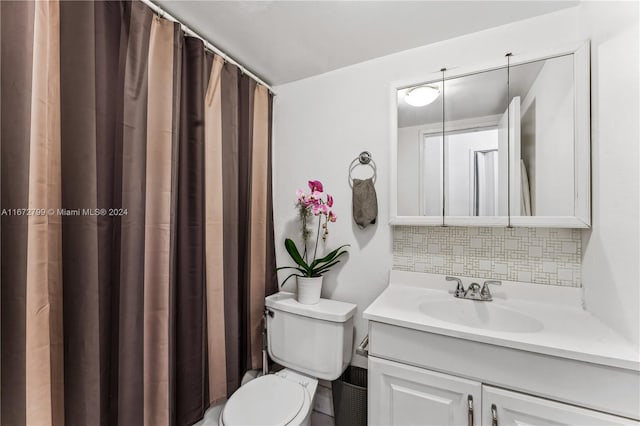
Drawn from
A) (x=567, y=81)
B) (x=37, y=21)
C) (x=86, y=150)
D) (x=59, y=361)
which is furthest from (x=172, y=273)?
(x=567, y=81)

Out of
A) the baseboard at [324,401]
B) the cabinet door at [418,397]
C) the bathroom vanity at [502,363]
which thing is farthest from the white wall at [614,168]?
the baseboard at [324,401]

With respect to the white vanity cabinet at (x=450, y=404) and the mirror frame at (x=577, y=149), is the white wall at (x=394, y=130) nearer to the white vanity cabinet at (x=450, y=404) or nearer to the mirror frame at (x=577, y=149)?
the mirror frame at (x=577, y=149)

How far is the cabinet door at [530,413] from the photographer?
2.60 ft

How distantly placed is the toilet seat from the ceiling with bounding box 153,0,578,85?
1.73 meters

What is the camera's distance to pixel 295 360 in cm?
145

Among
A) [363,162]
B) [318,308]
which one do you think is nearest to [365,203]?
[363,162]

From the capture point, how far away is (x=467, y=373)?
95 cm

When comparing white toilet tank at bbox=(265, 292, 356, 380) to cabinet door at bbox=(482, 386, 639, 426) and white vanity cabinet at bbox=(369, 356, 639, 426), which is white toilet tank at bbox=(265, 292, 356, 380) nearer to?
white vanity cabinet at bbox=(369, 356, 639, 426)

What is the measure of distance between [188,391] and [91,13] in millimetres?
1510

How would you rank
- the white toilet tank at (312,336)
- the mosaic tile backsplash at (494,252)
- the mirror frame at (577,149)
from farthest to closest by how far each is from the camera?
the white toilet tank at (312,336) → the mosaic tile backsplash at (494,252) → the mirror frame at (577,149)

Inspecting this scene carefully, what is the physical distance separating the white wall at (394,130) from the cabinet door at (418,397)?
1.60ft

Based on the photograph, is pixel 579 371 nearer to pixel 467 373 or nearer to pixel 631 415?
pixel 631 415

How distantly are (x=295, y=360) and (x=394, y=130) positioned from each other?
4.39 ft

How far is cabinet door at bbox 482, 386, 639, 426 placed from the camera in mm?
793
